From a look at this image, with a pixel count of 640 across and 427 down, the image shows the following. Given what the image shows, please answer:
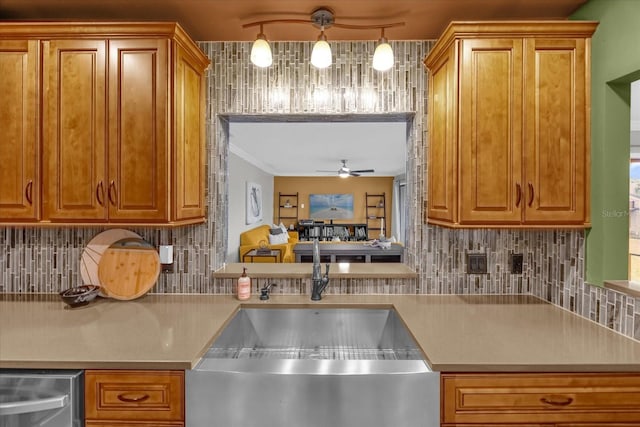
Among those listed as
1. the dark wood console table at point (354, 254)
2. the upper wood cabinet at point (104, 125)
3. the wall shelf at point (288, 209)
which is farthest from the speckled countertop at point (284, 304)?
the wall shelf at point (288, 209)

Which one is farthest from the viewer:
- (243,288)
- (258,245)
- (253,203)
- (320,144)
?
(253,203)

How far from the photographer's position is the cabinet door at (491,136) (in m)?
1.52

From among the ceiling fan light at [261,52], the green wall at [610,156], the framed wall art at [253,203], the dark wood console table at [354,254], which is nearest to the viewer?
the green wall at [610,156]

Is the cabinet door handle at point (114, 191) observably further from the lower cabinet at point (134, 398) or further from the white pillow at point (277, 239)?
the white pillow at point (277, 239)

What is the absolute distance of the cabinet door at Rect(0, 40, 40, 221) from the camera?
1.56 metres

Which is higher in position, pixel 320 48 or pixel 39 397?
pixel 320 48

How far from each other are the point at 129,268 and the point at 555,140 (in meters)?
2.12

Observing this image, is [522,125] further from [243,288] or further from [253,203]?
[253,203]

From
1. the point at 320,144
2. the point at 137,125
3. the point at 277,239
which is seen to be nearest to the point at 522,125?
the point at 137,125

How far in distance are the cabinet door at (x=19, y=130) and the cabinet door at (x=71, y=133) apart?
0.05 m

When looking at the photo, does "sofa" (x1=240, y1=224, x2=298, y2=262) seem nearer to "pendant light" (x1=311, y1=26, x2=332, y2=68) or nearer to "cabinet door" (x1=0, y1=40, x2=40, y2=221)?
"cabinet door" (x1=0, y1=40, x2=40, y2=221)

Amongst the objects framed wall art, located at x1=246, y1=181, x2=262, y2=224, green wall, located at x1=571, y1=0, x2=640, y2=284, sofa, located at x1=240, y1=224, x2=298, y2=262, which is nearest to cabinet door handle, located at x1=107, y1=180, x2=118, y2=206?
green wall, located at x1=571, y1=0, x2=640, y2=284

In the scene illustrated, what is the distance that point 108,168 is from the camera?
1.55 meters

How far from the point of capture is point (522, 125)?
1.52m
